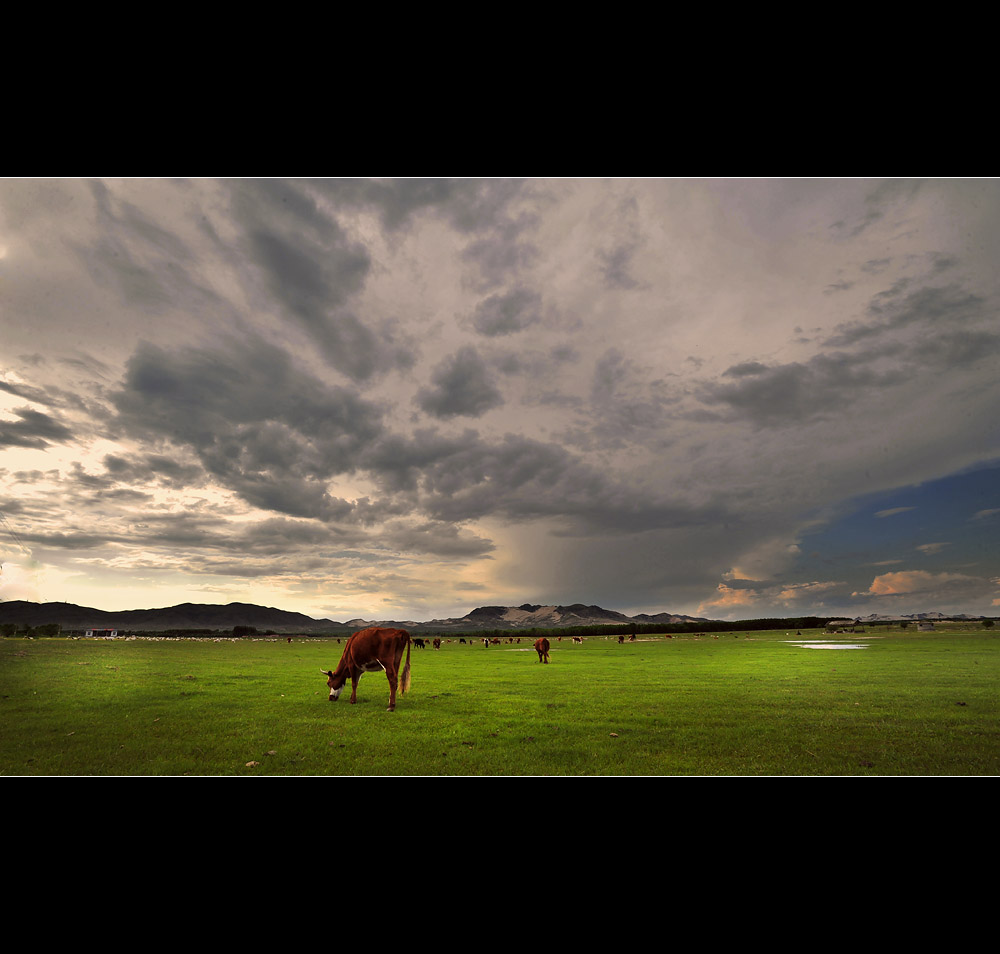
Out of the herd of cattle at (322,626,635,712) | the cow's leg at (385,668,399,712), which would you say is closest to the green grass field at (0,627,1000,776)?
the cow's leg at (385,668,399,712)

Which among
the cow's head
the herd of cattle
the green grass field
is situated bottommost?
the green grass field

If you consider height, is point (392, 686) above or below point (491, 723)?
above

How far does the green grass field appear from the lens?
27.0 feet

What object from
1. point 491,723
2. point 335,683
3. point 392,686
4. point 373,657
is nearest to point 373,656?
point 373,657

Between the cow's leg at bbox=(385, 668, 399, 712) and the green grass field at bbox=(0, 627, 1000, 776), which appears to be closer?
the green grass field at bbox=(0, 627, 1000, 776)

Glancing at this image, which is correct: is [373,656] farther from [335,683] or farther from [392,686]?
[335,683]

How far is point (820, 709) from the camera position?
11.6 metres

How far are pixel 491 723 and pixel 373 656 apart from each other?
4.27m

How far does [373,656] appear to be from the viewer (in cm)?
1310

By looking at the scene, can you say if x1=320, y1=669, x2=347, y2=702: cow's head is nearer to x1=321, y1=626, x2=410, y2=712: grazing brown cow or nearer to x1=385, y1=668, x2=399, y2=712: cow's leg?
x1=321, y1=626, x2=410, y2=712: grazing brown cow

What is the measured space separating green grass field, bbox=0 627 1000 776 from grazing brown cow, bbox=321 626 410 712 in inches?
27.9
